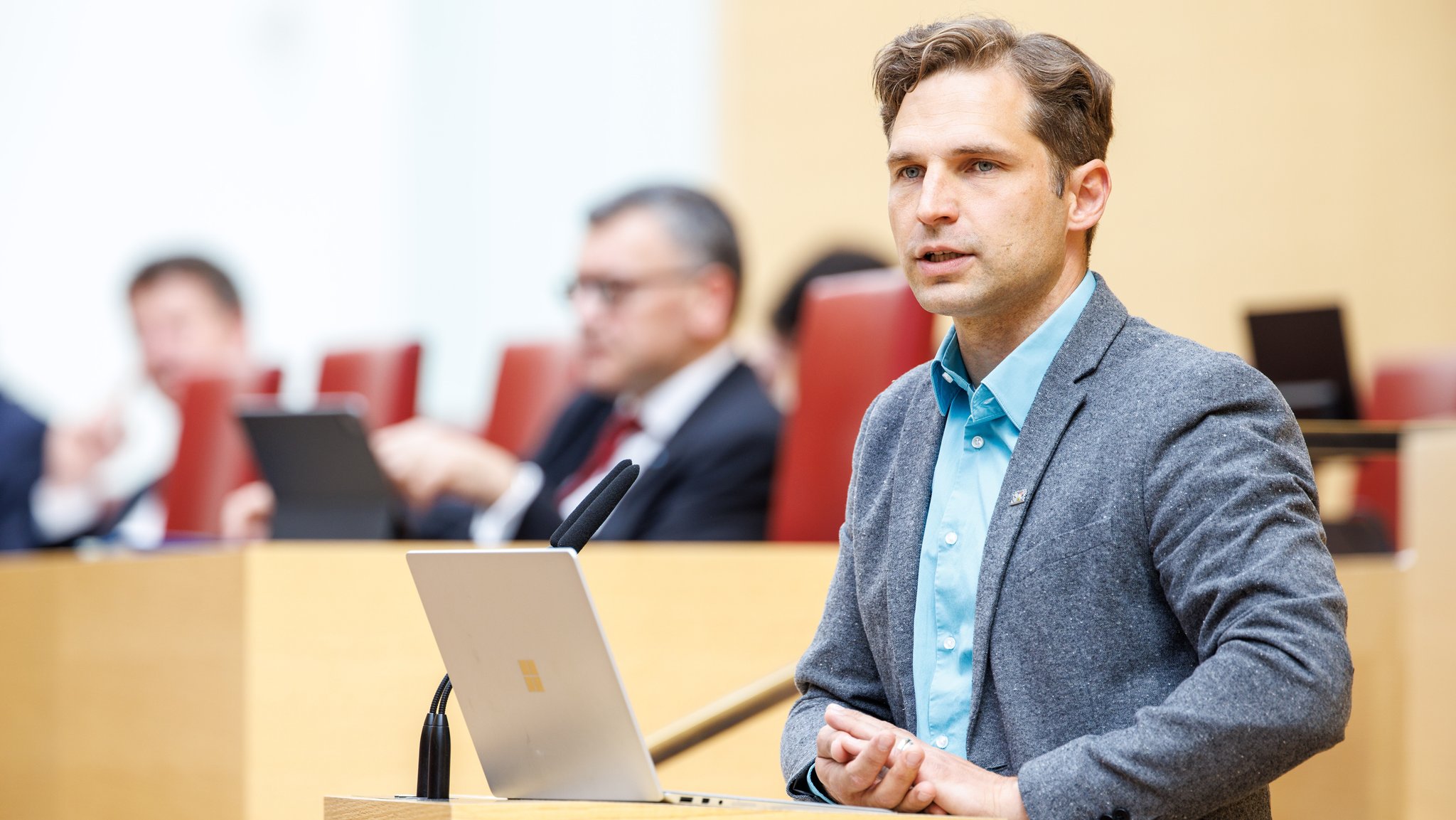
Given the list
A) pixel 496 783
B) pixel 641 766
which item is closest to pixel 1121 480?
pixel 641 766

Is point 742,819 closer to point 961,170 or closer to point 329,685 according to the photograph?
point 961,170

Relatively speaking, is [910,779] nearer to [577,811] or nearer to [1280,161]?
[577,811]

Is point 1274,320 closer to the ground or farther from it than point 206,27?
closer to the ground

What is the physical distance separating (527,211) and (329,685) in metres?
3.60

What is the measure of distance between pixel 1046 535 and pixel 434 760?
1.44 ft

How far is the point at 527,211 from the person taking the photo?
17.9 ft

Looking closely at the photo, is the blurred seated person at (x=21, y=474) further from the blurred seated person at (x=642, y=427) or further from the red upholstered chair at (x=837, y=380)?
the red upholstered chair at (x=837, y=380)

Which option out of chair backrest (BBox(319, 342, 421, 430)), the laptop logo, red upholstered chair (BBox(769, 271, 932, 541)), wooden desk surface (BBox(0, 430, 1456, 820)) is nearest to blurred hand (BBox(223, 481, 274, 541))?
chair backrest (BBox(319, 342, 421, 430))

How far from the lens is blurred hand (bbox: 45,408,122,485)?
368 centimetres

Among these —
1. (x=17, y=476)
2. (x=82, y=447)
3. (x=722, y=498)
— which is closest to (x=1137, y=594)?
(x=722, y=498)

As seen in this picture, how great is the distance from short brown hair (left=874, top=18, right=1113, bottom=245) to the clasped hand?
1.37 ft

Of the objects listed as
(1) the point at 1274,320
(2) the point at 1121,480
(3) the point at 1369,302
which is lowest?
(3) the point at 1369,302

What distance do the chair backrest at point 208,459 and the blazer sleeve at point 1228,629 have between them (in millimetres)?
→ 2635

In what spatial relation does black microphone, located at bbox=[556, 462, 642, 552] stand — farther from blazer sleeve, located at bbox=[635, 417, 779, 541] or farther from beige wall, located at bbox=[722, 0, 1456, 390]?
beige wall, located at bbox=[722, 0, 1456, 390]
